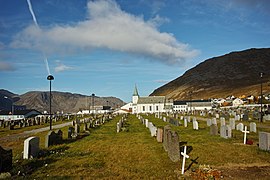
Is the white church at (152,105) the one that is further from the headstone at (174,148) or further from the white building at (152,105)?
the headstone at (174,148)

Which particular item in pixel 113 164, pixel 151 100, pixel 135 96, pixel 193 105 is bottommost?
pixel 113 164

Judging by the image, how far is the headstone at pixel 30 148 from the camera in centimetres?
1365

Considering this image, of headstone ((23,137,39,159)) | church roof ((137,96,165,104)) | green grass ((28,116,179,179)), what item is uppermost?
church roof ((137,96,165,104))

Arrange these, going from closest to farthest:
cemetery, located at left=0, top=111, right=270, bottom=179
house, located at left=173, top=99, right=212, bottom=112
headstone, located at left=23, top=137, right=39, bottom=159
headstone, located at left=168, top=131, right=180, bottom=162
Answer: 1. cemetery, located at left=0, top=111, right=270, bottom=179
2. headstone, located at left=168, top=131, right=180, bottom=162
3. headstone, located at left=23, top=137, right=39, bottom=159
4. house, located at left=173, top=99, right=212, bottom=112

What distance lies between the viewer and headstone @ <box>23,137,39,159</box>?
13.6 m

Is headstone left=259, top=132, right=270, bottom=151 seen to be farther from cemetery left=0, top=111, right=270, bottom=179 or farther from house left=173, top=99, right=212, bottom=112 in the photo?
house left=173, top=99, right=212, bottom=112

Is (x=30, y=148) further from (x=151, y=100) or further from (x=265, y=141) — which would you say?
(x=151, y=100)

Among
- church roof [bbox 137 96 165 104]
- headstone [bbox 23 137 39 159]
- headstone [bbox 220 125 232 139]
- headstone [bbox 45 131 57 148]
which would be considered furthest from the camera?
church roof [bbox 137 96 165 104]

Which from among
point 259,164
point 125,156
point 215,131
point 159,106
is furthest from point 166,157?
point 159,106

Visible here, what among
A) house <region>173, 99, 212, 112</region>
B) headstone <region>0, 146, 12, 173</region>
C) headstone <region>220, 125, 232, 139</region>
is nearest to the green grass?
headstone <region>0, 146, 12, 173</region>

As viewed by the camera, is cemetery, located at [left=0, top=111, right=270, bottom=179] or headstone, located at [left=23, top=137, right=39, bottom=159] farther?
headstone, located at [left=23, top=137, right=39, bottom=159]

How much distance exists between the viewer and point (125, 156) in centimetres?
1448

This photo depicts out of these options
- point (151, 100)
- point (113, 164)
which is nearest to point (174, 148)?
point (113, 164)

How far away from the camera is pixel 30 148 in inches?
544
